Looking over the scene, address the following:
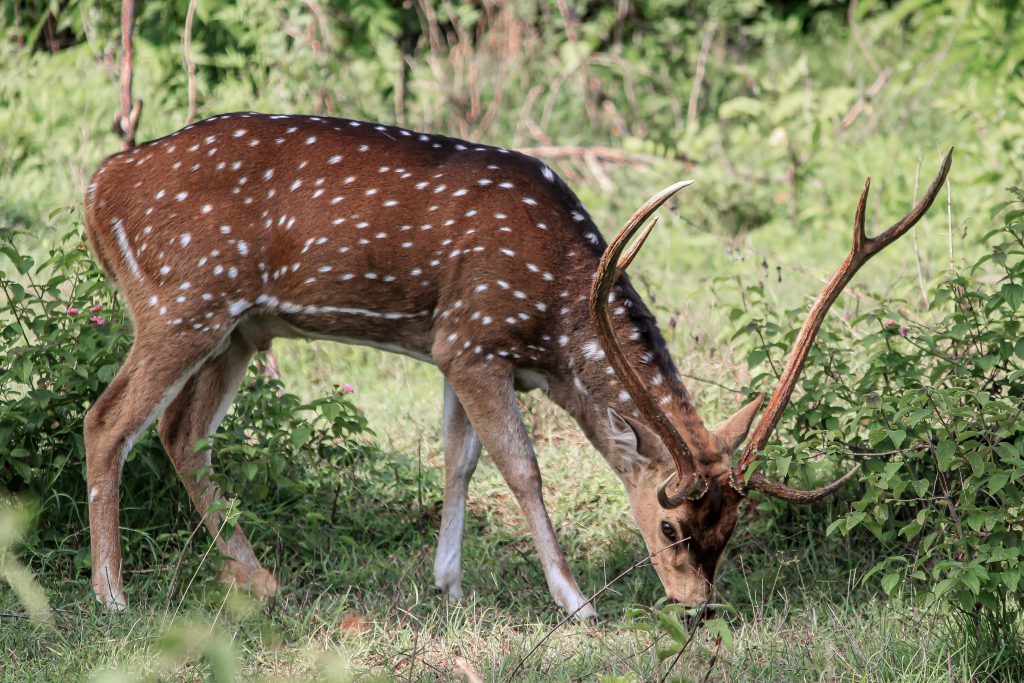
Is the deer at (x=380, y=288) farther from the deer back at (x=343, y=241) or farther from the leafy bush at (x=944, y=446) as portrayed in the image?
the leafy bush at (x=944, y=446)

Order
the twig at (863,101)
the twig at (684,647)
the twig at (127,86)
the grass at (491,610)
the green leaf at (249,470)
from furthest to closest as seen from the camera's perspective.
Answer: the twig at (863,101), the twig at (127,86), the green leaf at (249,470), the grass at (491,610), the twig at (684,647)

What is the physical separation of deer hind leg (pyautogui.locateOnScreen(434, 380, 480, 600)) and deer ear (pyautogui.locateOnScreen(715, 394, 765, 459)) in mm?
1069

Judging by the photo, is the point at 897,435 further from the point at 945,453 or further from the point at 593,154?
the point at 593,154

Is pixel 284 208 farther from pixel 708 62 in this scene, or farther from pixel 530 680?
pixel 708 62

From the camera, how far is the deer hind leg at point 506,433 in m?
5.01

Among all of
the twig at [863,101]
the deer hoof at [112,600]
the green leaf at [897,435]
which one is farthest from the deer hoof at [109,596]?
the twig at [863,101]

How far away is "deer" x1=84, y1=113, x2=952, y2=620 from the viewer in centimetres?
495

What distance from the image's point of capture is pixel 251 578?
5.05 m

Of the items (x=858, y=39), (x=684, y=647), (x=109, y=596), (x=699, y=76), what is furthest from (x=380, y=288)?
(x=858, y=39)

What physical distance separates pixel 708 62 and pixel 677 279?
3.93 m

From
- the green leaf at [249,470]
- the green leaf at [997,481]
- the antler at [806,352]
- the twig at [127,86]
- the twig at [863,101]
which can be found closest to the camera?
the green leaf at [997,481]

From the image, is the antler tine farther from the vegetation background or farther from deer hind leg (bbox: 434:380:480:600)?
deer hind leg (bbox: 434:380:480:600)

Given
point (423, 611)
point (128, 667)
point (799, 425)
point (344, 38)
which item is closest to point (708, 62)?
point (344, 38)

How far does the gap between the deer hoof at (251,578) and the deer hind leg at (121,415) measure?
0.40m
